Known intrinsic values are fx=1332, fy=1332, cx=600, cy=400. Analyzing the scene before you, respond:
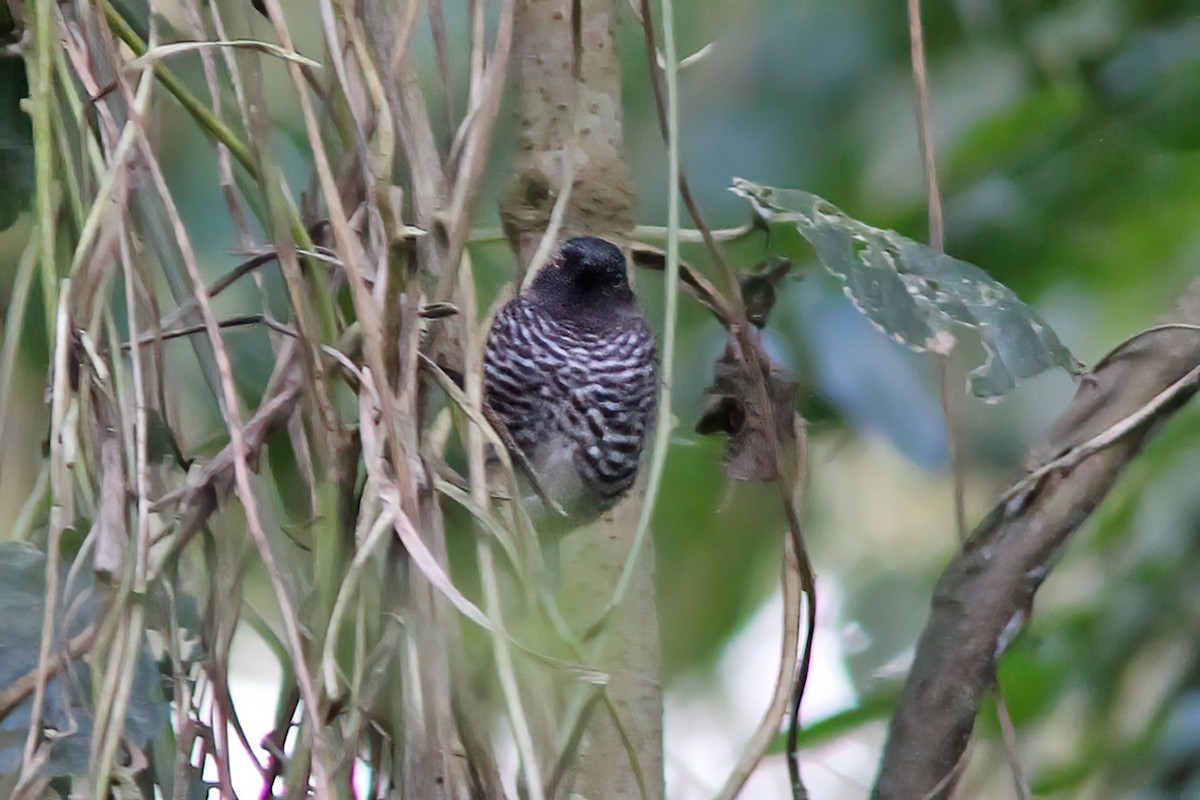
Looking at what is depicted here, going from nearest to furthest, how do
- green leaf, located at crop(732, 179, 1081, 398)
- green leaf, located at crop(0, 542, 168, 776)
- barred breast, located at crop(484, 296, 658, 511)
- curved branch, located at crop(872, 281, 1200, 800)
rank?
green leaf, located at crop(0, 542, 168, 776) → green leaf, located at crop(732, 179, 1081, 398) → curved branch, located at crop(872, 281, 1200, 800) → barred breast, located at crop(484, 296, 658, 511)

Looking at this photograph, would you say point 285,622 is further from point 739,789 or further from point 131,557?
point 739,789

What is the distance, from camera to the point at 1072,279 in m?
1.21

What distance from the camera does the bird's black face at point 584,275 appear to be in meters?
1.21

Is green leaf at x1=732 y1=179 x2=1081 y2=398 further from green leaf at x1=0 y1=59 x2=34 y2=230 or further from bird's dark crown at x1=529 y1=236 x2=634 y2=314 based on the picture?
green leaf at x1=0 y1=59 x2=34 y2=230

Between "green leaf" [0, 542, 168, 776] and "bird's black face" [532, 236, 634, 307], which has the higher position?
"bird's black face" [532, 236, 634, 307]

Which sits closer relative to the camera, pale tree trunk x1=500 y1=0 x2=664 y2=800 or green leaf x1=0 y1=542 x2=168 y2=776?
green leaf x1=0 y1=542 x2=168 y2=776

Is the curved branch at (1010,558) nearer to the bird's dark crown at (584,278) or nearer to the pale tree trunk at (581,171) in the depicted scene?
the pale tree trunk at (581,171)

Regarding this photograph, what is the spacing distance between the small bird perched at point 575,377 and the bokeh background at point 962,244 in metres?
A: 0.06

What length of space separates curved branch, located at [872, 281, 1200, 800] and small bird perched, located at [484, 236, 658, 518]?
321mm

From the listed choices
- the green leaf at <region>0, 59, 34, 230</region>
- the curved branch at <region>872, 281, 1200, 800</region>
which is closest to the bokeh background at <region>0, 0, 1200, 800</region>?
the green leaf at <region>0, 59, 34, 230</region>


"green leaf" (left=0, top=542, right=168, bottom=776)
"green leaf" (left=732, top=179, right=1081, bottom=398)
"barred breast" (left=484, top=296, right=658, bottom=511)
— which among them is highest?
"green leaf" (left=732, top=179, right=1081, bottom=398)

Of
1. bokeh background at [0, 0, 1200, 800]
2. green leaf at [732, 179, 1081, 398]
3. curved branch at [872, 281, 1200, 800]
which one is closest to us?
green leaf at [732, 179, 1081, 398]

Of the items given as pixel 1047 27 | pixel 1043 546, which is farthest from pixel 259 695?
pixel 1047 27

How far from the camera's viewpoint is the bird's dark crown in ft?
3.96
